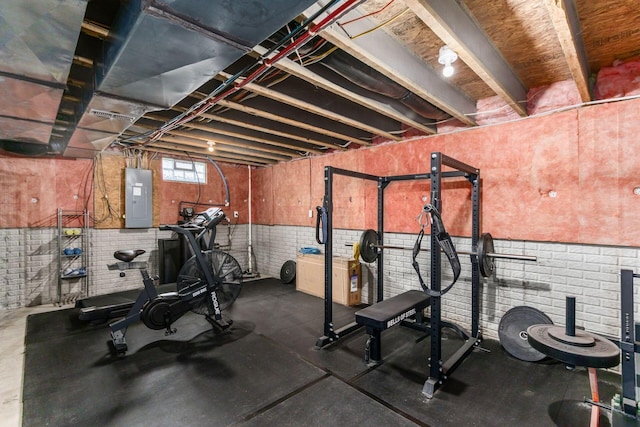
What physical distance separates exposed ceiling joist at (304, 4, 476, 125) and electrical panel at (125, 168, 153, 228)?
472 centimetres

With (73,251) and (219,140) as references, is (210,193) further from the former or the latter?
(73,251)

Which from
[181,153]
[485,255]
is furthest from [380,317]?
[181,153]

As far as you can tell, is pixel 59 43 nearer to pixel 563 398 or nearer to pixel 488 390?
pixel 488 390

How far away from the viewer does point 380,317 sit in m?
2.70

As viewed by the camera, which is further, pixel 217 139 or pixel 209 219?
pixel 217 139

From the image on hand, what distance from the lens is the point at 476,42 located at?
207 cm

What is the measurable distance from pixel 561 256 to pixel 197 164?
6.18 m

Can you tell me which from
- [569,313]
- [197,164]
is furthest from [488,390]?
[197,164]

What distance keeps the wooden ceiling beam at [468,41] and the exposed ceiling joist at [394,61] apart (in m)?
0.40

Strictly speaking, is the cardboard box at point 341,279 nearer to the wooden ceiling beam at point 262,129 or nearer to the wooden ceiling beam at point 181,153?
the wooden ceiling beam at point 262,129

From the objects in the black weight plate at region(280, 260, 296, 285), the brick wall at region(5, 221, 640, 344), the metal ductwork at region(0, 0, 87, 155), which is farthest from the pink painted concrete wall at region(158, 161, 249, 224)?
the metal ductwork at region(0, 0, 87, 155)

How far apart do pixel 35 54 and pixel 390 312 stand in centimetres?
325

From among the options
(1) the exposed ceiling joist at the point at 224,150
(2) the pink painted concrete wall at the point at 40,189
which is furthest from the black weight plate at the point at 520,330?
A: (2) the pink painted concrete wall at the point at 40,189

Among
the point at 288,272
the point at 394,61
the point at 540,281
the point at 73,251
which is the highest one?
the point at 394,61
